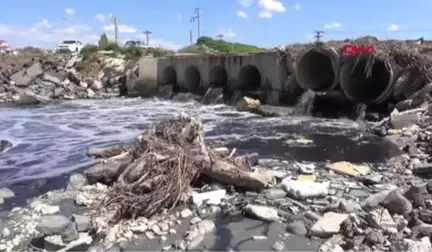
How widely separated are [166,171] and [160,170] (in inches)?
3.5

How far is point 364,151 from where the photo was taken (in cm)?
927

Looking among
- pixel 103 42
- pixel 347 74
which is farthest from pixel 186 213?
pixel 103 42

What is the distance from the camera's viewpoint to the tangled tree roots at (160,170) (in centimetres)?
532

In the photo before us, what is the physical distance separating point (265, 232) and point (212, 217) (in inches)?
29.4

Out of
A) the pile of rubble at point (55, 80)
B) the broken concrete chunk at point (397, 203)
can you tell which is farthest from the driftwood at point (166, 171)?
the pile of rubble at point (55, 80)

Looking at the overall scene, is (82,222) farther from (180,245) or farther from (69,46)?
(69,46)

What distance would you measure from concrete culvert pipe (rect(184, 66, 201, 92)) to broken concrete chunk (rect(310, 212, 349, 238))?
1934cm

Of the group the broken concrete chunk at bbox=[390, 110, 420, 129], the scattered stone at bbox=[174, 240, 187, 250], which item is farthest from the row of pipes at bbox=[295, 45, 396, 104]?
the scattered stone at bbox=[174, 240, 187, 250]

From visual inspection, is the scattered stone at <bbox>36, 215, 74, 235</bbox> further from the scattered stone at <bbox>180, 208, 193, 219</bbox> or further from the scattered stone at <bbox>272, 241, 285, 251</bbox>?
the scattered stone at <bbox>272, 241, 285, 251</bbox>

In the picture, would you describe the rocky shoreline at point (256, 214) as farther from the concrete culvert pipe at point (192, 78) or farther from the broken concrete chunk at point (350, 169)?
the concrete culvert pipe at point (192, 78)

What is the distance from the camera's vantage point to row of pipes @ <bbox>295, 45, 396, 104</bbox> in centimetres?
1404

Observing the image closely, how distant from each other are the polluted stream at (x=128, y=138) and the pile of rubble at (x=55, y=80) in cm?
470

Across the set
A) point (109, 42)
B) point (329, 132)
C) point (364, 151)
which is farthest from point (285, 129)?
point (109, 42)

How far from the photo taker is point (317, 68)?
16844 millimetres
